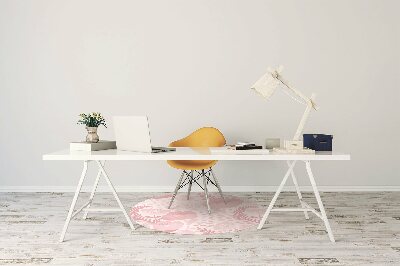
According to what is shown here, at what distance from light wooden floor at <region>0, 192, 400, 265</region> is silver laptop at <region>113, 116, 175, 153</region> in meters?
0.69

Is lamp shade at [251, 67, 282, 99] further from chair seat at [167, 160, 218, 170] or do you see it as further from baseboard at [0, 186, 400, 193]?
baseboard at [0, 186, 400, 193]

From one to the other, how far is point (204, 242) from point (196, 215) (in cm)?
79

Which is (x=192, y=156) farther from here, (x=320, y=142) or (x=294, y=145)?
(x=320, y=142)

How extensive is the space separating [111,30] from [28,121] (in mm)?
1492

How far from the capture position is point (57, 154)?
9.45 feet

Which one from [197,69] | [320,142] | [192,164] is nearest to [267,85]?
[320,142]

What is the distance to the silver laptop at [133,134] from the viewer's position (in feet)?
9.50

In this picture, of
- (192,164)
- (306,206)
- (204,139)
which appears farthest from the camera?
(204,139)

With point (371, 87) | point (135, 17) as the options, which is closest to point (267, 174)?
point (371, 87)

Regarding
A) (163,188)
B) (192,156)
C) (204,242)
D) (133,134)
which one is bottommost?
(163,188)

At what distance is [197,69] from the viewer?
4.95 meters

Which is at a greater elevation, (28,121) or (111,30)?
(111,30)

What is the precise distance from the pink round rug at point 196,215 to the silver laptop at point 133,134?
71 centimetres

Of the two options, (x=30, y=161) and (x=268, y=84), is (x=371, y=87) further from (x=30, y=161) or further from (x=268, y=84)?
(x=30, y=161)
